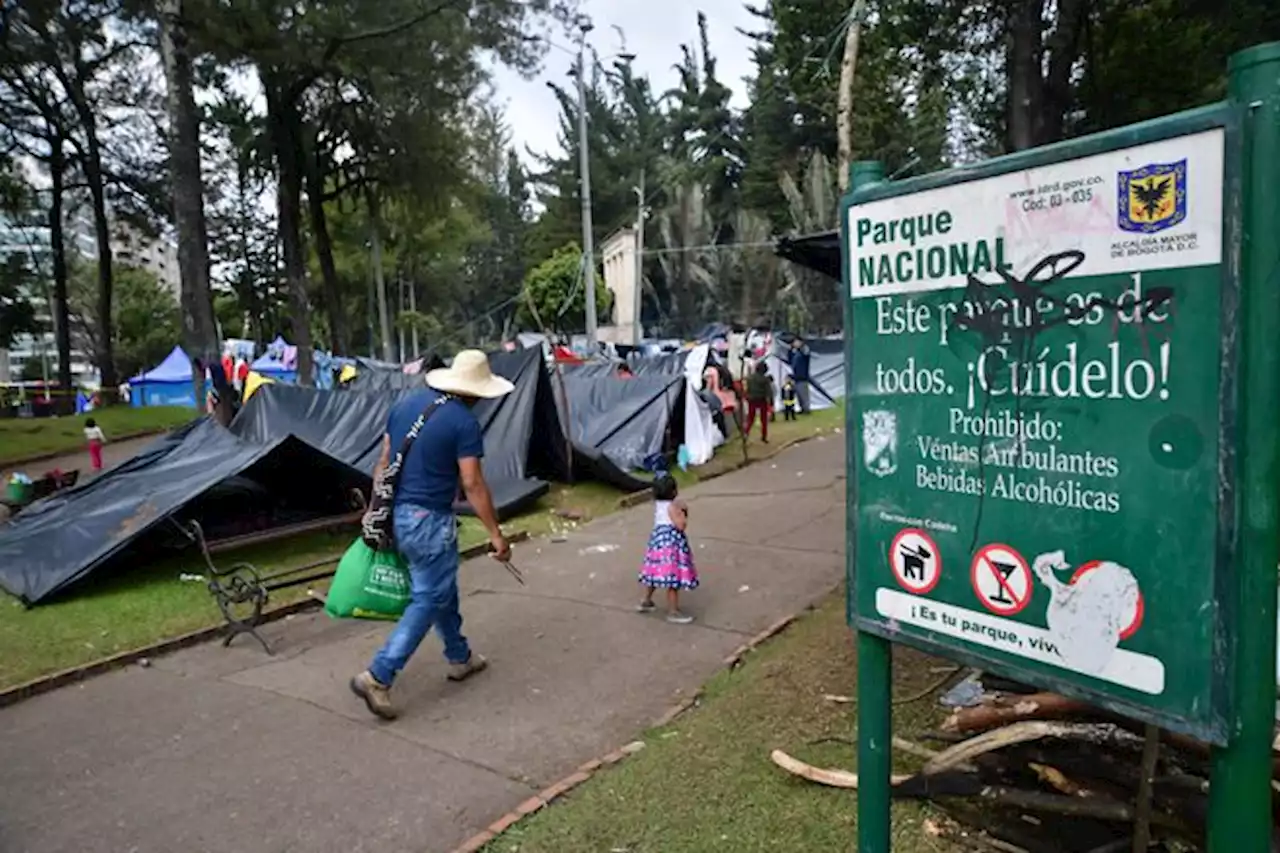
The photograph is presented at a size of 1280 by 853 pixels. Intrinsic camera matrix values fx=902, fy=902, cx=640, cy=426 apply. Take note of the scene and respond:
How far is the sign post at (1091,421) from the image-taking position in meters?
1.55

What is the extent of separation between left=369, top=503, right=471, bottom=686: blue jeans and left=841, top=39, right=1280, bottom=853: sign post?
2861mm

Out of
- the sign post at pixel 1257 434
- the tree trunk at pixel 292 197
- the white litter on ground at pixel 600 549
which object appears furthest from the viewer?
the tree trunk at pixel 292 197

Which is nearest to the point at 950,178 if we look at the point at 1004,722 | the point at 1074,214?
the point at 1074,214

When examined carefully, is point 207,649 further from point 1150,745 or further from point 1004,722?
point 1150,745

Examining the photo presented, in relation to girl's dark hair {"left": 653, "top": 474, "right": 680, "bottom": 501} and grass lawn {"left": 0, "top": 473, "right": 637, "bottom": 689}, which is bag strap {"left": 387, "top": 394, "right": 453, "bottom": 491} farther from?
grass lawn {"left": 0, "top": 473, "right": 637, "bottom": 689}

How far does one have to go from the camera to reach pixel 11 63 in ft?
70.2

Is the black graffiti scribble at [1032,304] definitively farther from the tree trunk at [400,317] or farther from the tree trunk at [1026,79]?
the tree trunk at [400,317]

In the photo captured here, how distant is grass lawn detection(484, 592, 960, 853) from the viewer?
10.7 ft

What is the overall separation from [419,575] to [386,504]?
1.32ft

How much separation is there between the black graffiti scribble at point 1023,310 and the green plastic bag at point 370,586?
342 cm

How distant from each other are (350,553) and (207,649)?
1858 millimetres

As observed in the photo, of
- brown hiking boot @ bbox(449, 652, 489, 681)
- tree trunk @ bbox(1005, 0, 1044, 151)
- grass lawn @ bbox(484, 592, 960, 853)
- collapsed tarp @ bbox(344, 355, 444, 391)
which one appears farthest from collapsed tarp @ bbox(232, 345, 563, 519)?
grass lawn @ bbox(484, 592, 960, 853)

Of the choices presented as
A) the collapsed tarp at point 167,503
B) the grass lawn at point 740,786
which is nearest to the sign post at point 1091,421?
the grass lawn at point 740,786

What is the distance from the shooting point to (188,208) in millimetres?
14602
